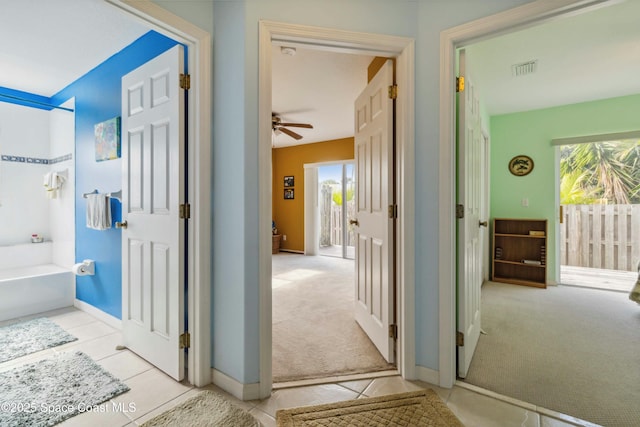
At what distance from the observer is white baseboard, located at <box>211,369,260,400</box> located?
1.58 metres

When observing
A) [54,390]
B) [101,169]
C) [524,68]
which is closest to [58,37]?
[101,169]

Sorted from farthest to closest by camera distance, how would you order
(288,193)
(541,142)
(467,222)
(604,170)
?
(288,193) → (604,170) → (541,142) → (467,222)

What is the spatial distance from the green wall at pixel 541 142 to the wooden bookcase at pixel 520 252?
0.12 m

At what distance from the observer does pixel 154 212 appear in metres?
1.88

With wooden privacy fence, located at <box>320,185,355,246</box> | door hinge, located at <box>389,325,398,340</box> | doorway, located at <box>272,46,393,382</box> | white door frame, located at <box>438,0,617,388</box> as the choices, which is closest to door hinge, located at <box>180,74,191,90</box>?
doorway, located at <box>272,46,393,382</box>

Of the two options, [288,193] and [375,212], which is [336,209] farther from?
[375,212]

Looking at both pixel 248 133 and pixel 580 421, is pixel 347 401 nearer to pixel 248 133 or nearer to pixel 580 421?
pixel 580 421

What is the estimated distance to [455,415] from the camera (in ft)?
4.77

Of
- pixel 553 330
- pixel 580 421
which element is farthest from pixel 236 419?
pixel 553 330

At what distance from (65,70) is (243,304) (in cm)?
312

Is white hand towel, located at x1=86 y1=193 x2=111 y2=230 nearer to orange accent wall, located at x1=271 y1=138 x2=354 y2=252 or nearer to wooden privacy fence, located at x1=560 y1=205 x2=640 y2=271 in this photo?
orange accent wall, located at x1=271 y1=138 x2=354 y2=252

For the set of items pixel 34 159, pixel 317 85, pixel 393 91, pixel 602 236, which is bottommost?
pixel 602 236

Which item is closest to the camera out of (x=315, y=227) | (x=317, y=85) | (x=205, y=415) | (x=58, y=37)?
(x=205, y=415)

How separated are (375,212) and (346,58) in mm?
1618
